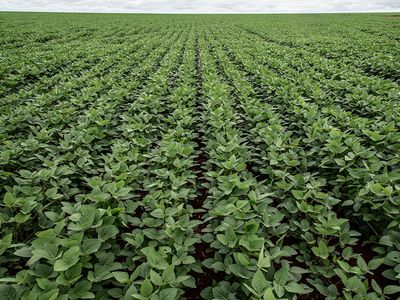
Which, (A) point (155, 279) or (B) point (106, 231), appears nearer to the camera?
(A) point (155, 279)

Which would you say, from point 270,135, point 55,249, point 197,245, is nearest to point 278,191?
point 197,245

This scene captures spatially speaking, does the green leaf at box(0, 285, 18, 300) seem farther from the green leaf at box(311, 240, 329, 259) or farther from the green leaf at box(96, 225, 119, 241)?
the green leaf at box(311, 240, 329, 259)

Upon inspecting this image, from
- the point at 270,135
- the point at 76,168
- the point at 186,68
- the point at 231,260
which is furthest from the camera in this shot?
the point at 186,68

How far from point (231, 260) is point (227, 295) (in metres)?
0.28

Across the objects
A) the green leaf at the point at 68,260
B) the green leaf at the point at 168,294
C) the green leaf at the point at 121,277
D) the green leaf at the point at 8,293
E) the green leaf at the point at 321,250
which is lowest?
the green leaf at the point at 321,250

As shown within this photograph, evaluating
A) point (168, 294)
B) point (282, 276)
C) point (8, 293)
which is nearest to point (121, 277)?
point (168, 294)

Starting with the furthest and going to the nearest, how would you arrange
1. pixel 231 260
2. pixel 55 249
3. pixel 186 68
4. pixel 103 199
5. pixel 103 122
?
pixel 186 68 → pixel 103 122 → pixel 103 199 → pixel 231 260 → pixel 55 249

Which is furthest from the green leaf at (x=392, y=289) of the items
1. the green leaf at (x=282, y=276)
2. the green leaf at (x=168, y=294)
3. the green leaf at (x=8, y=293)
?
the green leaf at (x=8, y=293)

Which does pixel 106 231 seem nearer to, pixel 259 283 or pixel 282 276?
pixel 259 283

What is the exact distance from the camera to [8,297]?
1.80m

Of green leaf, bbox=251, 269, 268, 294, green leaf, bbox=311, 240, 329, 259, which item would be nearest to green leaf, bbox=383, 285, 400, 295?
green leaf, bbox=311, 240, 329, 259

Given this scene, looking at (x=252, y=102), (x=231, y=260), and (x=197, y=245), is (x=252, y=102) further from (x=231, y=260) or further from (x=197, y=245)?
(x=231, y=260)

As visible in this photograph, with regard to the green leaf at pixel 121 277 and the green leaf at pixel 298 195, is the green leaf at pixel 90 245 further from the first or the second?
the green leaf at pixel 298 195

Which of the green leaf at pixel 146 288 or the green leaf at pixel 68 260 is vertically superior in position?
the green leaf at pixel 68 260
